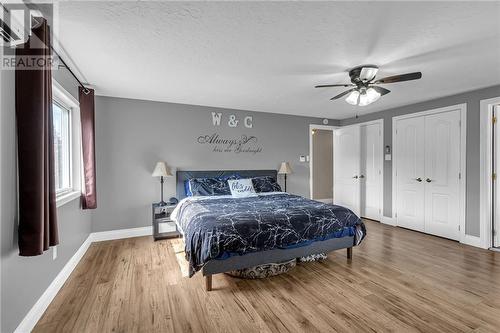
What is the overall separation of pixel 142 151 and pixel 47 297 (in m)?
2.43

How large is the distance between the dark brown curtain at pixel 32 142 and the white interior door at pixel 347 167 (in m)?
5.32

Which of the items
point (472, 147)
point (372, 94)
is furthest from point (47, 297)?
point (472, 147)

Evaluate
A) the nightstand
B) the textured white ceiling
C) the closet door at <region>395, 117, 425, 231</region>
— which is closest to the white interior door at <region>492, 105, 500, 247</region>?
the textured white ceiling

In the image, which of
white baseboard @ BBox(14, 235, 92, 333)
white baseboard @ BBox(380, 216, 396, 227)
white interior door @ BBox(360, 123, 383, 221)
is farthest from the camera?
white interior door @ BBox(360, 123, 383, 221)

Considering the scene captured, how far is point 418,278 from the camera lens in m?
2.55

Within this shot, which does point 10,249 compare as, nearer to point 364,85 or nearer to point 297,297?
point 297,297

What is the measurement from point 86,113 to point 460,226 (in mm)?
5768

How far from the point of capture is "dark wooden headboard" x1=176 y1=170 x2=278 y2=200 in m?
4.24

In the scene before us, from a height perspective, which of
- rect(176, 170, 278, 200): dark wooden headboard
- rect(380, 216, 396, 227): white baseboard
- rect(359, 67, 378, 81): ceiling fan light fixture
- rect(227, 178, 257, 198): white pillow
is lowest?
rect(380, 216, 396, 227): white baseboard

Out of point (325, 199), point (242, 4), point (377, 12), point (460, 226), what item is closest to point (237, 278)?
point (242, 4)

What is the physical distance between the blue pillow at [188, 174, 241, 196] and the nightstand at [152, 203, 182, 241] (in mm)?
420

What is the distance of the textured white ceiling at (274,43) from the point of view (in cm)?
168

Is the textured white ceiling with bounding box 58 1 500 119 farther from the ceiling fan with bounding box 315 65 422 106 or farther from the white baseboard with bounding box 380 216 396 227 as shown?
the white baseboard with bounding box 380 216 396 227

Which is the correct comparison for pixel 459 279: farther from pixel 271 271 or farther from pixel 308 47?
pixel 308 47
